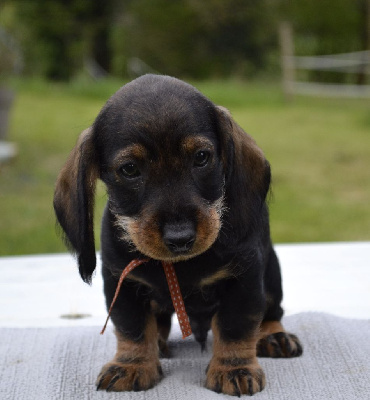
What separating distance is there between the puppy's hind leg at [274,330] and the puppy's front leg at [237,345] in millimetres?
297

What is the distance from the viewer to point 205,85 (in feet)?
54.4

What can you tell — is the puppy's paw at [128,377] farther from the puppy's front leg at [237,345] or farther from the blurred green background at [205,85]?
the blurred green background at [205,85]

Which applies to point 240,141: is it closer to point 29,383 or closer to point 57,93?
point 29,383

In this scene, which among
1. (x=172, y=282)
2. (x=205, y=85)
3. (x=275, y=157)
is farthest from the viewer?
(x=205, y=85)

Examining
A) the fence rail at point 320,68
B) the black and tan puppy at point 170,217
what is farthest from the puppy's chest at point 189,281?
the fence rail at point 320,68

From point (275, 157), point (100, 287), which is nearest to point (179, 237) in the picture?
point (100, 287)

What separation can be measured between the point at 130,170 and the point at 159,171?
0.15m

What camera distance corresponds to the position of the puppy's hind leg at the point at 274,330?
300 cm

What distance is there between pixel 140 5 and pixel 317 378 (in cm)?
2043

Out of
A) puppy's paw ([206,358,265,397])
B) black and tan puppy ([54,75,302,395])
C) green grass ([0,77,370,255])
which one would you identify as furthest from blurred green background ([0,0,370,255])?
puppy's paw ([206,358,265,397])

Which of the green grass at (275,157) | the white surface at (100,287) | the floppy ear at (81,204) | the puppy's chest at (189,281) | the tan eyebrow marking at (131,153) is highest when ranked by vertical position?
the tan eyebrow marking at (131,153)

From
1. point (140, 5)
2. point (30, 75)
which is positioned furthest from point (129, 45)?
point (30, 75)

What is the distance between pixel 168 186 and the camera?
2.41 metres

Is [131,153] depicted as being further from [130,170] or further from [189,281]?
[189,281]
